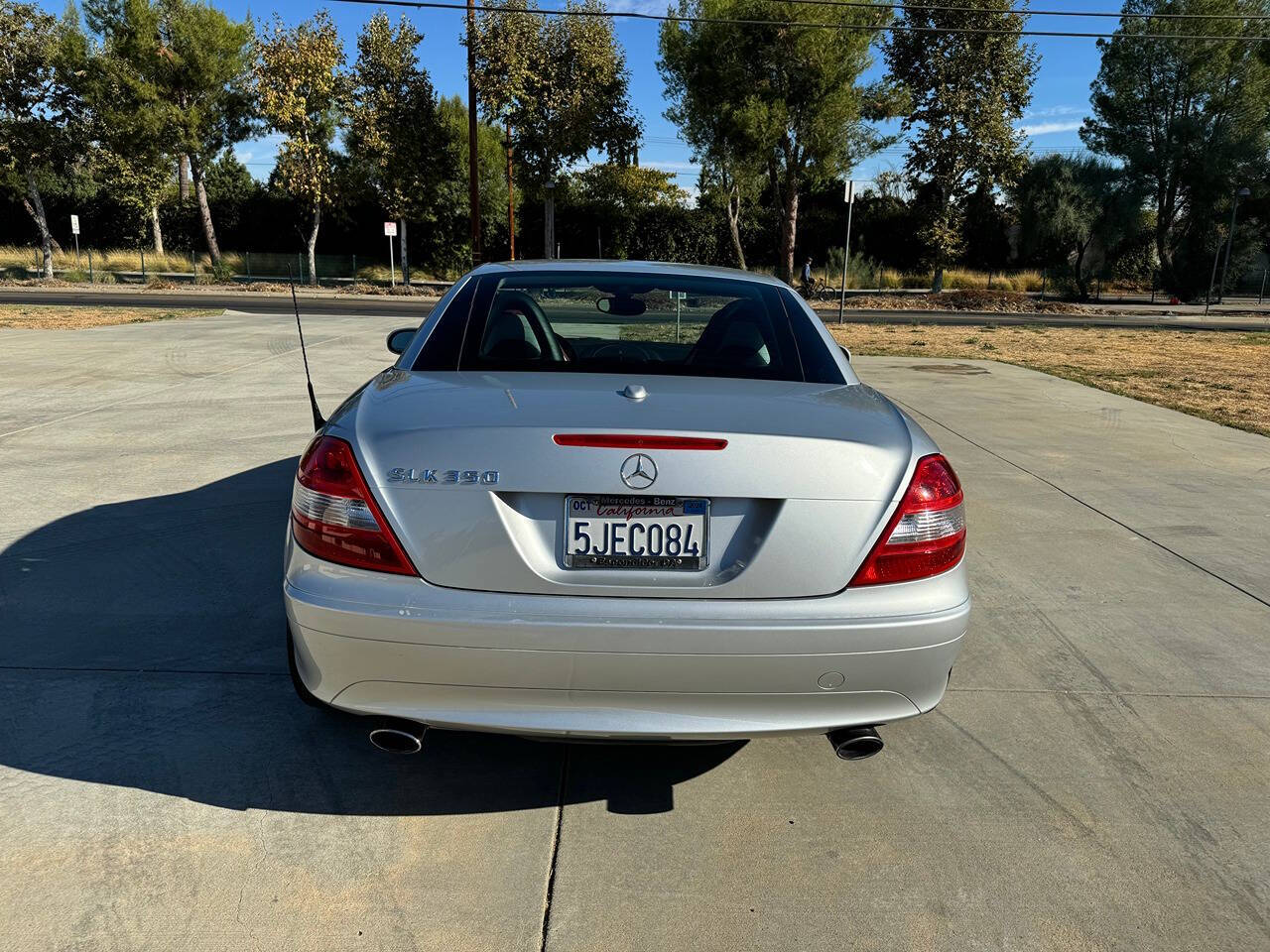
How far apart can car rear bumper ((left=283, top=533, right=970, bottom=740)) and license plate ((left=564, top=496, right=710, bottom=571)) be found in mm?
108

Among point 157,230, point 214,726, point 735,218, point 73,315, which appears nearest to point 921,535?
point 214,726

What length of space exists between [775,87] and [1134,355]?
20.4 m

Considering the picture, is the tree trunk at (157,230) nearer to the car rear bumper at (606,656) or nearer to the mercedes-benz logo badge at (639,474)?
the car rear bumper at (606,656)

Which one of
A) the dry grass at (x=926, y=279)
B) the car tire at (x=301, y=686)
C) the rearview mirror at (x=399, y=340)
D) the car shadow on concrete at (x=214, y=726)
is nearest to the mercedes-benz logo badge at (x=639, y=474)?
the car shadow on concrete at (x=214, y=726)

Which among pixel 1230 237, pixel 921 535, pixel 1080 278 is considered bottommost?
pixel 921 535

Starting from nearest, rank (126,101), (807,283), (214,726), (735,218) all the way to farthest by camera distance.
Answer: (214,726), (126,101), (807,283), (735,218)

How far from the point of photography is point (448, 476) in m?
2.39

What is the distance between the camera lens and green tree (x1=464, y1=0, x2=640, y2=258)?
32.3 metres

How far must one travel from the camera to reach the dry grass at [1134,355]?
11250 millimetres

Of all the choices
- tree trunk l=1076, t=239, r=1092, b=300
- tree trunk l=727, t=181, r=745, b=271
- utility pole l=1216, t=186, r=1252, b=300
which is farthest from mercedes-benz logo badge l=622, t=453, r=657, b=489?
tree trunk l=1076, t=239, r=1092, b=300

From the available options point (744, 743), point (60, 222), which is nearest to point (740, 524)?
point (744, 743)

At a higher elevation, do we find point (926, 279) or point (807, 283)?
point (926, 279)

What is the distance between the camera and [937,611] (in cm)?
253

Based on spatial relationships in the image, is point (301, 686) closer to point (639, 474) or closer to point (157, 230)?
point (639, 474)
